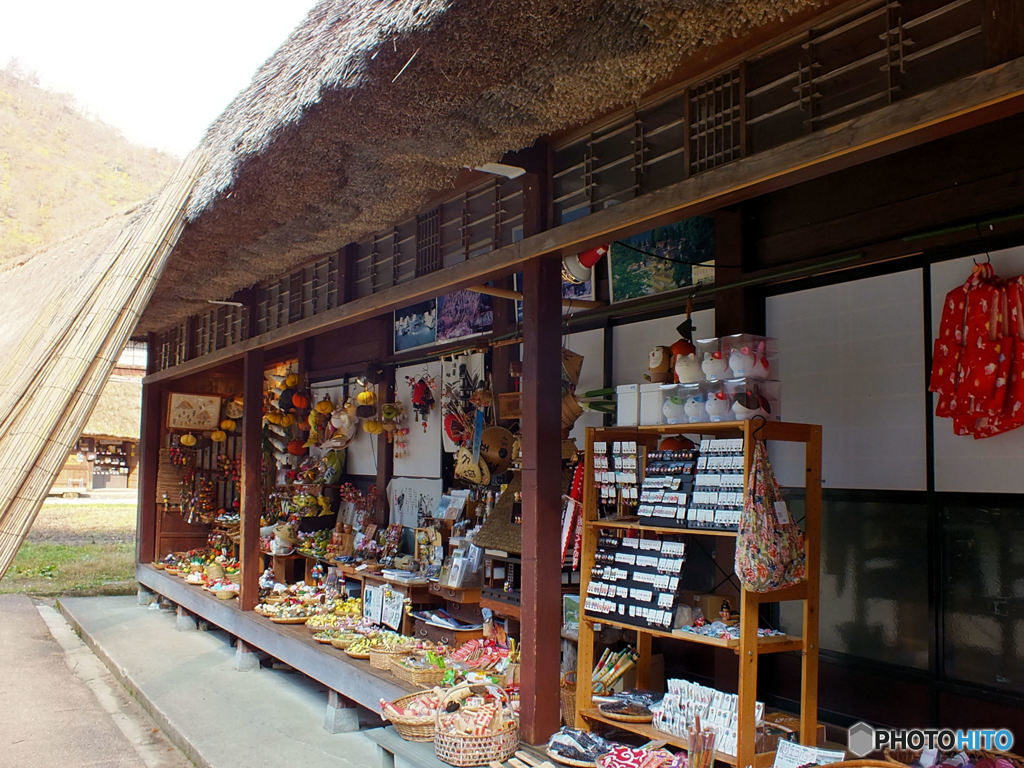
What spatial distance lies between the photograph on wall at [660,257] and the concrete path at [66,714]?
14.8 feet

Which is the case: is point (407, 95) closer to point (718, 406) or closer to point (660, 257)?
point (718, 406)

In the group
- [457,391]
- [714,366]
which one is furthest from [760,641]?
[457,391]

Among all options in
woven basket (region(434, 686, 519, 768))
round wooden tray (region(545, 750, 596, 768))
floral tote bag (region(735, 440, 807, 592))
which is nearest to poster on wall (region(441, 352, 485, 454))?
woven basket (region(434, 686, 519, 768))

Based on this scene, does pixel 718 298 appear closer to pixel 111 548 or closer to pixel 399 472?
pixel 399 472

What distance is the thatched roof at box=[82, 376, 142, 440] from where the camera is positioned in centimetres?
2498

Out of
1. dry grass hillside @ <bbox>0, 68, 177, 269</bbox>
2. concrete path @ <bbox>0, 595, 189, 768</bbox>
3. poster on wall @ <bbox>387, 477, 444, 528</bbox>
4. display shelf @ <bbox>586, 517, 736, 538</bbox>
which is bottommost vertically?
concrete path @ <bbox>0, 595, 189, 768</bbox>

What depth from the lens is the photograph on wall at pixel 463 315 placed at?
7.43 m

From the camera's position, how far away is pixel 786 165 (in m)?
3.03

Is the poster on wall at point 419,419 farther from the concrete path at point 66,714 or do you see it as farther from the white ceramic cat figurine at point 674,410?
the white ceramic cat figurine at point 674,410

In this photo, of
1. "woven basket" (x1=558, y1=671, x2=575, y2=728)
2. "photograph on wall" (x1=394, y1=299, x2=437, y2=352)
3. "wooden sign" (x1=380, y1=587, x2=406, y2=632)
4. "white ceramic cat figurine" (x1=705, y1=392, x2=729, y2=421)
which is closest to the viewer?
"white ceramic cat figurine" (x1=705, y1=392, x2=729, y2=421)

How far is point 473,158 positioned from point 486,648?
3.38 meters

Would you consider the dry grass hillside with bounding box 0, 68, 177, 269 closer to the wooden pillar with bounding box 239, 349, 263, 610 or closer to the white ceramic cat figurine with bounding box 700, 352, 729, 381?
the wooden pillar with bounding box 239, 349, 263, 610

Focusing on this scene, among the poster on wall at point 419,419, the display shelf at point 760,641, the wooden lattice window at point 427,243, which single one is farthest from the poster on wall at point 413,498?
the display shelf at point 760,641

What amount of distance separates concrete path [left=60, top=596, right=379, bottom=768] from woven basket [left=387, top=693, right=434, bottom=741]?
1000 millimetres
